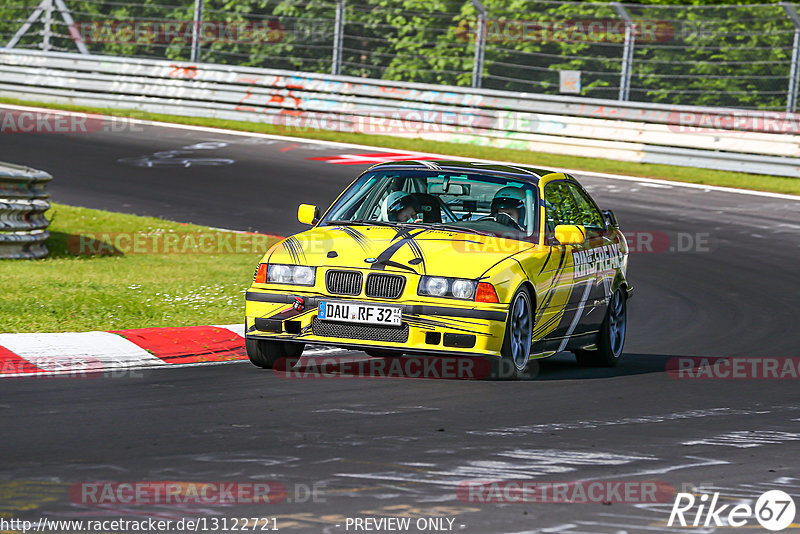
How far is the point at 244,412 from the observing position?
24.8 ft

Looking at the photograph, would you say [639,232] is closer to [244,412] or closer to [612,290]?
[612,290]

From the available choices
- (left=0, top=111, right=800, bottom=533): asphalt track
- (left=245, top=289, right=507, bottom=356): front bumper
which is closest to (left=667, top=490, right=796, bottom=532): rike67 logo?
(left=0, top=111, right=800, bottom=533): asphalt track

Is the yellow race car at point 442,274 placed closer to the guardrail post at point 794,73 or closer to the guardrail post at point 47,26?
the guardrail post at point 794,73

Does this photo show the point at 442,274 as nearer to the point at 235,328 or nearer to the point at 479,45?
the point at 235,328

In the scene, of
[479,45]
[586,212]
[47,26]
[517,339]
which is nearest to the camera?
[517,339]

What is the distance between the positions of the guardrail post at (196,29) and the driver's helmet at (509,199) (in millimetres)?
18059

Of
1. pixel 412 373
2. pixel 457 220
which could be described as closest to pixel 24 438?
pixel 412 373

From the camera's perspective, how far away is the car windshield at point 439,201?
32.8ft

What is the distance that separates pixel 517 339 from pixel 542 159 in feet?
48.8

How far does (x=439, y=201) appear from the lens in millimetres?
10203

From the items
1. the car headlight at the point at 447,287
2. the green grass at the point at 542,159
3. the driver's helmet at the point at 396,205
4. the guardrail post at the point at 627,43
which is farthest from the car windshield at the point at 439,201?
the guardrail post at the point at 627,43

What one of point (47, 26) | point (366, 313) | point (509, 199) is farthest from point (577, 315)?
point (47, 26)

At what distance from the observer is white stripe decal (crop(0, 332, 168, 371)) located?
9203mm

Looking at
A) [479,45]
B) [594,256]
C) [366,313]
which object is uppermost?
[479,45]
